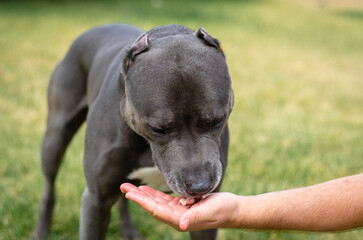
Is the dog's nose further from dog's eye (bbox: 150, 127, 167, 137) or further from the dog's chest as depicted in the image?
the dog's chest

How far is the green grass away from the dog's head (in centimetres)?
81

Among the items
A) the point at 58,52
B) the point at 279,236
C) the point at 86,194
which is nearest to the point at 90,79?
the point at 86,194

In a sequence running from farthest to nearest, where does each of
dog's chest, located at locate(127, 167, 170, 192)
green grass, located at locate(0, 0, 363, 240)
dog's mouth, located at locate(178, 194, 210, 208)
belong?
green grass, located at locate(0, 0, 363, 240) → dog's chest, located at locate(127, 167, 170, 192) → dog's mouth, located at locate(178, 194, 210, 208)

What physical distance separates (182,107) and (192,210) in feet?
1.65

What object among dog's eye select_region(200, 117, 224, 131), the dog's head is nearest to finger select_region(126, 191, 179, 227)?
the dog's head

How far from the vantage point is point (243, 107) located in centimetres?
673

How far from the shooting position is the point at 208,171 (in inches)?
89.3

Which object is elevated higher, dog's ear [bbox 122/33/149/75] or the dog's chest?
dog's ear [bbox 122/33/149/75]

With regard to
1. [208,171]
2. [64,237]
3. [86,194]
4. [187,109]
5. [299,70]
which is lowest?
[299,70]

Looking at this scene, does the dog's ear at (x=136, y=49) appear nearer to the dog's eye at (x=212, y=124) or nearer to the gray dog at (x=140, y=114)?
the gray dog at (x=140, y=114)

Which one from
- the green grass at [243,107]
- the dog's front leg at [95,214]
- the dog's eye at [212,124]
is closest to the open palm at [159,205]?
the dog's eye at [212,124]

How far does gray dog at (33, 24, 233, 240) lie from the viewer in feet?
7.51

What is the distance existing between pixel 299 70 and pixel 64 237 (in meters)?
7.32

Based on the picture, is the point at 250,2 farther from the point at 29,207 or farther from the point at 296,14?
the point at 29,207
